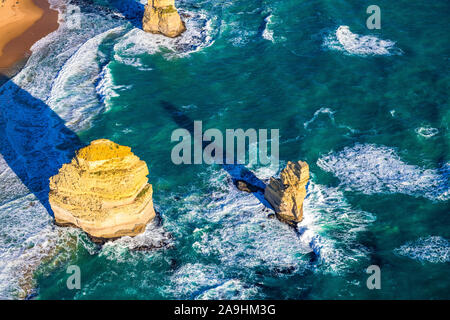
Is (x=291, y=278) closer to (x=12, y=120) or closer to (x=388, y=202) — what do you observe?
(x=388, y=202)

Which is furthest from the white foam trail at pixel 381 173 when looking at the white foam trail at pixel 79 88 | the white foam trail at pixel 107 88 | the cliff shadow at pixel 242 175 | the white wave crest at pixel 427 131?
the white foam trail at pixel 79 88

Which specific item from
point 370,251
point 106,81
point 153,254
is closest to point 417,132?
point 370,251

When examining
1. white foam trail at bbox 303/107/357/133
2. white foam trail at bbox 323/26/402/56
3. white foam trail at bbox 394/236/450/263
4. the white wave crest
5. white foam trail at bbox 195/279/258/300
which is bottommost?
white foam trail at bbox 394/236/450/263

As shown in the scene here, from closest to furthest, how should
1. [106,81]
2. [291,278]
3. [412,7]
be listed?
[291,278]
[106,81]
[412,7]

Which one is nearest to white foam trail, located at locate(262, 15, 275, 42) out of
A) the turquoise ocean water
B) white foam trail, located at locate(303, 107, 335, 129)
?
Answer: the turquoise ocean water

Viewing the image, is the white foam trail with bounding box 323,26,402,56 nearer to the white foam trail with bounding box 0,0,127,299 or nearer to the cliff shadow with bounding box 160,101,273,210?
the cliff shadow with bounding box 160,101,273,210

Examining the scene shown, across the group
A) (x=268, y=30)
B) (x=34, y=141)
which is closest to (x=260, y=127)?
(x=268, y=30)

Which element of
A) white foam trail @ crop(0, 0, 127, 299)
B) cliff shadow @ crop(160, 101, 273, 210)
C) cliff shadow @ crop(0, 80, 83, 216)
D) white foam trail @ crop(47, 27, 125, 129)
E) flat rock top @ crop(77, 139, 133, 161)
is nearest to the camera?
flat rock top @ crop(77, 139, 133, 161)
